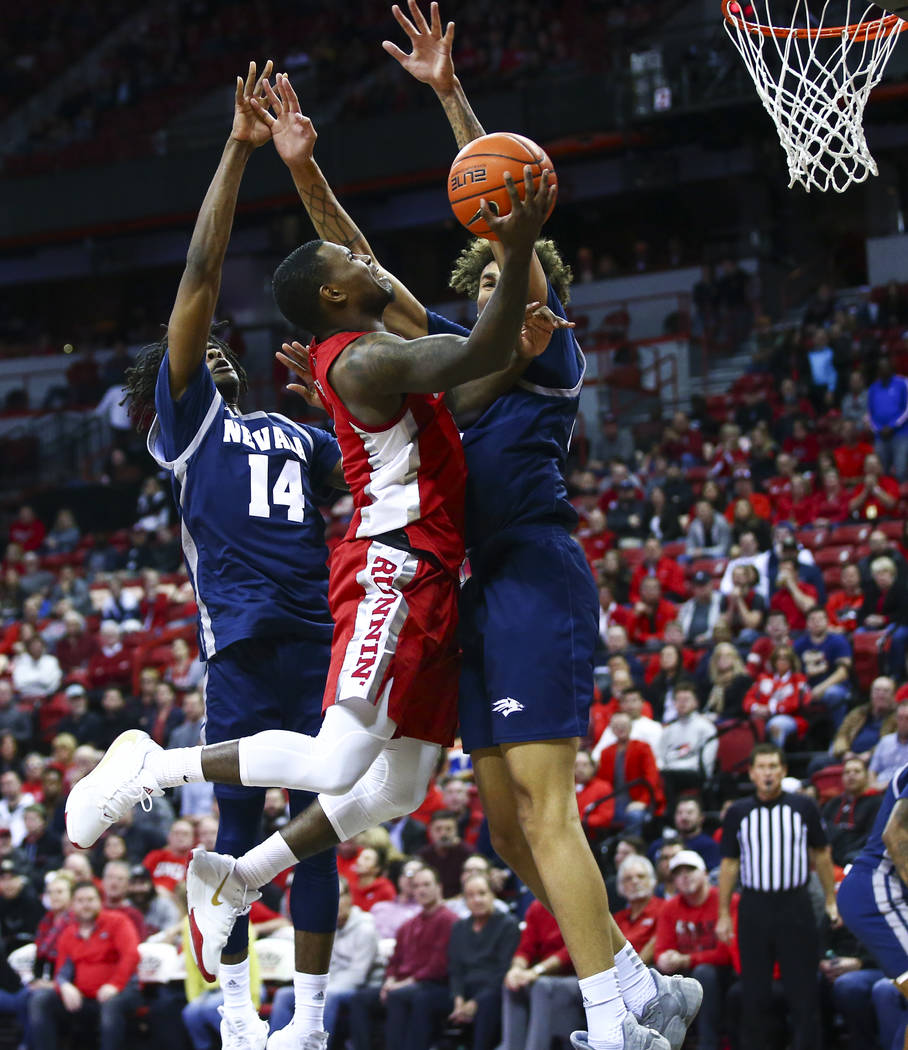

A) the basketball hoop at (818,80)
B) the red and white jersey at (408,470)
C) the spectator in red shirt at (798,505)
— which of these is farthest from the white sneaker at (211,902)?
the spectator in red shirt at (798,505)

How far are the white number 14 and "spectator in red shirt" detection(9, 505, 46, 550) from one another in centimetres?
1754

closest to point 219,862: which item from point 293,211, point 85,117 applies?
point 293,211

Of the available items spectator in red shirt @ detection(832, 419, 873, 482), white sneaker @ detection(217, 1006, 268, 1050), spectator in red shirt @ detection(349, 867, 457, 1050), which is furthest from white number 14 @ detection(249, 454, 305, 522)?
spectator in red shirt @ detection(832, 419, 873, 482)

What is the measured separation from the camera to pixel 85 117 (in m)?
28.2

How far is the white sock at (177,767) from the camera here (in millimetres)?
4961

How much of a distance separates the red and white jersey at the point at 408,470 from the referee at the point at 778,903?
4767 millimetres

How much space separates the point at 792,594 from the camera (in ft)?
43.4

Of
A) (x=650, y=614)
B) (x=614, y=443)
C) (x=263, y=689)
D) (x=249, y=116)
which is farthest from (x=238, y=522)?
(x=614, y=443)

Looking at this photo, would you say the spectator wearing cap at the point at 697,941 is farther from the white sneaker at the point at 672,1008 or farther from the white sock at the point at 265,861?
the white sock at the point at 265,861

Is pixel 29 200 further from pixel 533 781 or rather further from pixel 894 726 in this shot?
pixel 533 781

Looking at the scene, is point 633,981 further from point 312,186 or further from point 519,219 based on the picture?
point 312,186

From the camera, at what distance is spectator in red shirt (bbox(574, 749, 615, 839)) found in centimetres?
1095

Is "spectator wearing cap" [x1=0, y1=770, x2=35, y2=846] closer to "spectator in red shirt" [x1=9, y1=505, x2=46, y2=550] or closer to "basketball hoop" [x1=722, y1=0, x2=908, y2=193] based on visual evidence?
"spectator in red shirt" [x1=9, y1=505, x2=46, y2=550]

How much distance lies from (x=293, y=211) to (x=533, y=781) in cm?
2299
